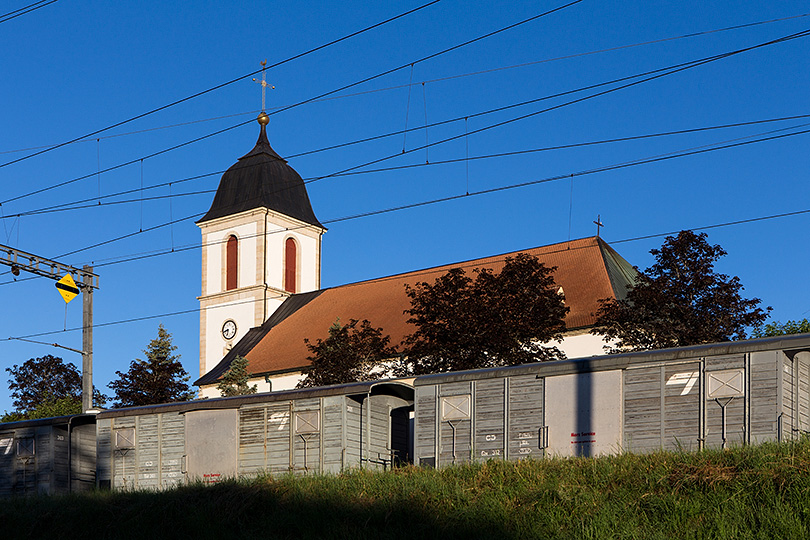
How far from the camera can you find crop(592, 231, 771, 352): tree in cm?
3900

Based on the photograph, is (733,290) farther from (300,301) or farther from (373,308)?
(300,301)

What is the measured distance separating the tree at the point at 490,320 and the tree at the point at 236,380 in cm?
1563

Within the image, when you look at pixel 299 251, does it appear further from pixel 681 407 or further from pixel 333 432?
pixel 681 407

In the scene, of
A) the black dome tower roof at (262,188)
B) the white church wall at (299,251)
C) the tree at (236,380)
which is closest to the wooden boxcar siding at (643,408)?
the tree at (236,380)

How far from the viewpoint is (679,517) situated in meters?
16.7

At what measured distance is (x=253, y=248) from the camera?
70.0 meters

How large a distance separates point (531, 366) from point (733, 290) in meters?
15.5

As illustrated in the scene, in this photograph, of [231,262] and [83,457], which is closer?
[83,457]

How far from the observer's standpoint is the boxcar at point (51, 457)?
113 ft

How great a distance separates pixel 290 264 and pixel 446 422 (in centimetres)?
4410

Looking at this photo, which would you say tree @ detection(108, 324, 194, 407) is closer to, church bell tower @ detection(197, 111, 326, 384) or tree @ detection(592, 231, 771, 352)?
church bell tower @ detection(197, 111, 326, 384)

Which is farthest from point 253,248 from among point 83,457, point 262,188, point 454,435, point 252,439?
point 454,435

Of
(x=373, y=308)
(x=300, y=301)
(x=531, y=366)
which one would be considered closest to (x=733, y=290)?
(x=531, y=366)

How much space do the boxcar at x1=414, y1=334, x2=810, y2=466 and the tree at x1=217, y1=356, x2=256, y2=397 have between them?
1103 inches
